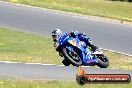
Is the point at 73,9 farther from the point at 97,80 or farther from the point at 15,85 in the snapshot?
the point at 97,80

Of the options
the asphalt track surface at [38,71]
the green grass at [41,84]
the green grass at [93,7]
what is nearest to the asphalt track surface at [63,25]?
the green grass at [93,7]

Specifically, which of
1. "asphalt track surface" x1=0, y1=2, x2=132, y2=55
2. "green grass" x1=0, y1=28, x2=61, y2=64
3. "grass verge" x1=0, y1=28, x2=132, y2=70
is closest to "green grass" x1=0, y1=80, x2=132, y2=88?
"grass verge" x1=0, y1=28, x2=132, y2=70

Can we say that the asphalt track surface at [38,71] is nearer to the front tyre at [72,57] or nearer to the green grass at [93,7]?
the front tyre at [72,57]

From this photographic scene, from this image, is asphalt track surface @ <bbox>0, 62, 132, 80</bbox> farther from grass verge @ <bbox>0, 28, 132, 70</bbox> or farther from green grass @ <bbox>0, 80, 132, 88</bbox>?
grass verge @ <bbox>0, 28, 132, 70</bbox>

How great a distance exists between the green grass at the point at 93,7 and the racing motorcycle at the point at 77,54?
42.9ft

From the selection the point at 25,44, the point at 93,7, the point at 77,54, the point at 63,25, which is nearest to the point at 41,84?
the point at 77,54

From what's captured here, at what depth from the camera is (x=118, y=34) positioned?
2505cm

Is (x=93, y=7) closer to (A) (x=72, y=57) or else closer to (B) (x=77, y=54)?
(B) (x=77, y=54)

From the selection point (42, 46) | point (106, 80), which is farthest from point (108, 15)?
point (106, 80)

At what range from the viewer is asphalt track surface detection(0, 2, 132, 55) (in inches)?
942

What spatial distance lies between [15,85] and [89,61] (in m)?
5.46

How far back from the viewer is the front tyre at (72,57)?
48.8 ft

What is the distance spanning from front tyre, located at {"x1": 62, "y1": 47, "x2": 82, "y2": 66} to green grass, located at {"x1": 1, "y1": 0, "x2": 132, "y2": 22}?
1357 centimetres

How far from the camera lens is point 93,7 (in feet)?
107
